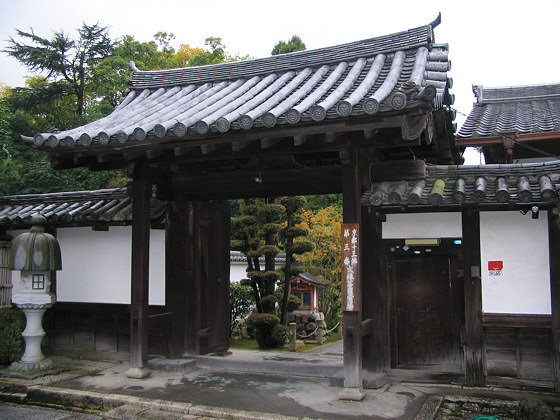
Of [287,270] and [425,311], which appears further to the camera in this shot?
[287,270]

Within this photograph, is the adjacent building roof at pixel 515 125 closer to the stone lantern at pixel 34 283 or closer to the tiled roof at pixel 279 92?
the tiled roof at pixel 279 92

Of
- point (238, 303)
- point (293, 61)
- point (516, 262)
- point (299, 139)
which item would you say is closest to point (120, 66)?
point (238, 303)

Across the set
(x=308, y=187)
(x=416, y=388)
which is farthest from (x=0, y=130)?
(x=416, y=388)

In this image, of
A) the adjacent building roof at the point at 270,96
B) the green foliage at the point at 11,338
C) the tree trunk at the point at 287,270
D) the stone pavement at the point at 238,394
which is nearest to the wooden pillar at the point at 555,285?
the stone pavement at the point at 238,394

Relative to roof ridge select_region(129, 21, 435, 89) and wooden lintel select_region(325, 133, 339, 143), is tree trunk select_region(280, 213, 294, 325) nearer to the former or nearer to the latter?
roof ridge select_region(129, 21, 435, 89)

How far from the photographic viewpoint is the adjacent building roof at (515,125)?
11.1m

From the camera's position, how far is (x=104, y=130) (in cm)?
882

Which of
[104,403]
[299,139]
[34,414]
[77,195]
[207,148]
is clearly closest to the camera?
[299,139]

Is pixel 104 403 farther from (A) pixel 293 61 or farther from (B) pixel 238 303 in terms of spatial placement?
(B) pixel 238 303

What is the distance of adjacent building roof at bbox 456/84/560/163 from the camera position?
1108 cm

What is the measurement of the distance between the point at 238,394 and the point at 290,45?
31.2 m

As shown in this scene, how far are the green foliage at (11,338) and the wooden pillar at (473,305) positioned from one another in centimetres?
863

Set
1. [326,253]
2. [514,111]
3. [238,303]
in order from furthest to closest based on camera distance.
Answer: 1. [326,253]
2. [238,303]
3. [514,111]

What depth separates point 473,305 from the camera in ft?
27.5
